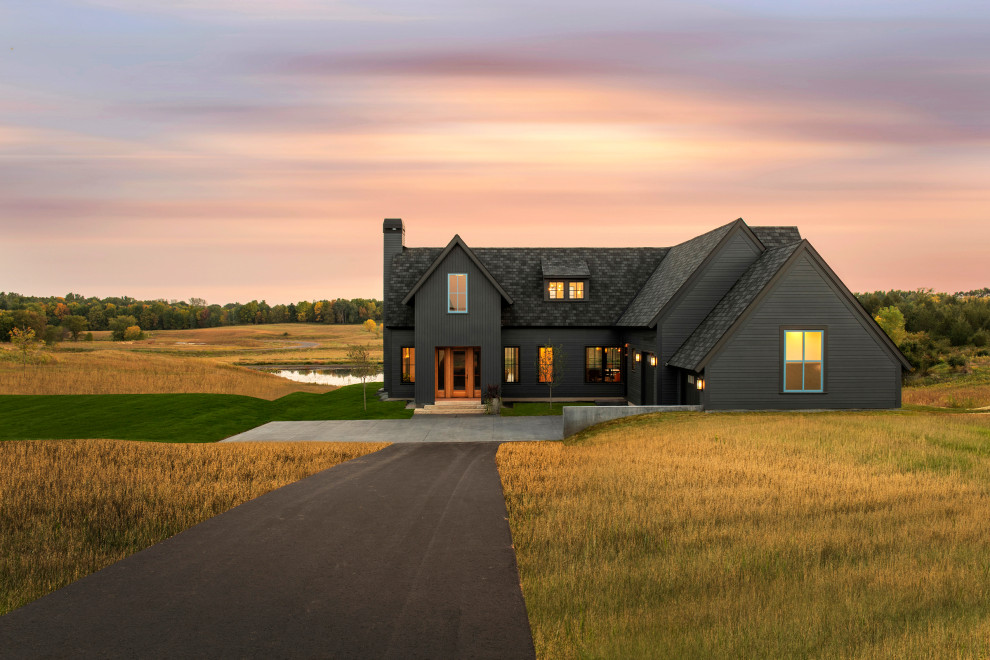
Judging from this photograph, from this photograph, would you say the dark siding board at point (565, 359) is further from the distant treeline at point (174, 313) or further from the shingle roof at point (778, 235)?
the distant treeline at point (174, 313)

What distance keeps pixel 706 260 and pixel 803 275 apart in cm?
349

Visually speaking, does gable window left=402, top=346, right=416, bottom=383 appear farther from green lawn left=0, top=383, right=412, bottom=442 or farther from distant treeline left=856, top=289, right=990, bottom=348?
distant treeline left=856, top=289, right=990, bottom=348

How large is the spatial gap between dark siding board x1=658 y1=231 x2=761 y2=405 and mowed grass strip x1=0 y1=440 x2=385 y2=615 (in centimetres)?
1206

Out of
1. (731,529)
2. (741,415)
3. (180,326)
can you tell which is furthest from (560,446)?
(180,326)

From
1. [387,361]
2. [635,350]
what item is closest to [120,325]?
[387,361]

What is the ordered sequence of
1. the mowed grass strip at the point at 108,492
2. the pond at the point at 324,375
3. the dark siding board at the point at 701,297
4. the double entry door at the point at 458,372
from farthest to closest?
the pond at the point at 324,375 < the double entry door at the point at 458,372 < the dark siding board at the point at 701,297 < the mowed grass strip at the point at 108,492

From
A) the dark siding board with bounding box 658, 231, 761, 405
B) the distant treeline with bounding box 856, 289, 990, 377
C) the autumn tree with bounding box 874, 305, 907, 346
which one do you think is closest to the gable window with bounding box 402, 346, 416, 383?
the dark siding board with bounding box 658, 231, 761, 405

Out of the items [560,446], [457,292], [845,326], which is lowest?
[560,446]

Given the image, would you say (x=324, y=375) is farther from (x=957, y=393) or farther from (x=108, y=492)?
(x=957, y=393)

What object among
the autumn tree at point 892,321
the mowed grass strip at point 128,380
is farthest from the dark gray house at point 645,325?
the autumn tree at point 892,321

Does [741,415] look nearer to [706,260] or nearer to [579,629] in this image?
[706,260]

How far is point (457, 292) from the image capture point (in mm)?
25906

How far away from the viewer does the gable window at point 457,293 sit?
25.8m

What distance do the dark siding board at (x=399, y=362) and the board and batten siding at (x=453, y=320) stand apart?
2.59m
